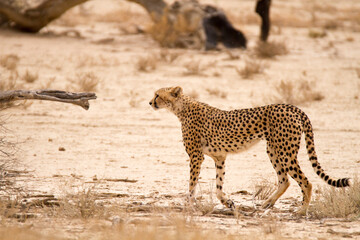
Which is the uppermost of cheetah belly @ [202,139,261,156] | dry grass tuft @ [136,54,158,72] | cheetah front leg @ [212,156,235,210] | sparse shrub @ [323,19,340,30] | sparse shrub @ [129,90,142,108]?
cheetah belly @ [202,139,261,156]

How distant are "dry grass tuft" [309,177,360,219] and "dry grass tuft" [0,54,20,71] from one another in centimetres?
944

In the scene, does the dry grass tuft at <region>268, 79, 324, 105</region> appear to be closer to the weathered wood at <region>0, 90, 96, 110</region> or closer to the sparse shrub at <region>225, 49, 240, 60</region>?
the sparse shrub at <region>225, 49, 240, 60</region>

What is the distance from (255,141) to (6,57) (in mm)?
9704

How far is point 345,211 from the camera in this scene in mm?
5398

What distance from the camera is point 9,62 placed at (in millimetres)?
13547

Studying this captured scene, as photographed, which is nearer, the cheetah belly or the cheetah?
the cheetah

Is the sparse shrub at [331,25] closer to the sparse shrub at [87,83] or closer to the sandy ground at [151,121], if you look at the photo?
the sandy ground at [151,121]

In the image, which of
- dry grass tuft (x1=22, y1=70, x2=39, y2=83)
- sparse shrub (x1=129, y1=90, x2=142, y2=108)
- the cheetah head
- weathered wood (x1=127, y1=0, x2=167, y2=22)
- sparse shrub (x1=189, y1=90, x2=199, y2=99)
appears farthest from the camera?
weathered wood (x1=127, y1=0, x2=167, y2=22)

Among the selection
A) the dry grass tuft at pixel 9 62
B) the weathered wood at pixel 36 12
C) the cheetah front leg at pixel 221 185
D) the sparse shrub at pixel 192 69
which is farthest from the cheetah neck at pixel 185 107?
the weathered wood at pixel 36 12

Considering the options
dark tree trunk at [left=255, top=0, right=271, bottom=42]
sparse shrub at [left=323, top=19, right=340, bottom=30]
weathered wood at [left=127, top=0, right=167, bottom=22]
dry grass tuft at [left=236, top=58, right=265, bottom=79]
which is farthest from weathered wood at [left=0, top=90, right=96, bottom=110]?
sparse shrub at [left=323, top=19, right=340, bottom=30]

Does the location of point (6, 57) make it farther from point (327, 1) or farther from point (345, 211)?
point (327, 1)

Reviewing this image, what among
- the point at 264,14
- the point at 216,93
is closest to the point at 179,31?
the point at 264,14

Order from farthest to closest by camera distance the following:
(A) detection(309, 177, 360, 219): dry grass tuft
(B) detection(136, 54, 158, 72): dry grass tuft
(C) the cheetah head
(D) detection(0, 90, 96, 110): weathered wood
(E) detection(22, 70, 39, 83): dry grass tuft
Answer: (B) detection(136, 54, 158, 72): dry grass tuft
(E) detection(22, 70, 39, 83): dry grass tuft
(C) the cheetah head
(D) detection(0, 90, 96, 110): weathered wood
(A) detection(309, 177, 360, 219): dry grass tuft

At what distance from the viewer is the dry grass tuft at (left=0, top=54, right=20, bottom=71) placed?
A: 13.2m
